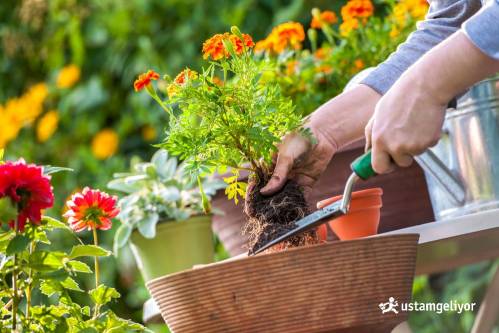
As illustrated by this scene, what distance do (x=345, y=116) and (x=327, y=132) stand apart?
0.04m

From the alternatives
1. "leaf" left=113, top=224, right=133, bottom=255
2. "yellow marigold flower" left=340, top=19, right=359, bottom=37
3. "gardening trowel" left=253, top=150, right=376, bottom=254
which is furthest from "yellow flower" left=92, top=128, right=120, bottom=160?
"gardening trowel" left=253, top=150, right=376, bottom=254

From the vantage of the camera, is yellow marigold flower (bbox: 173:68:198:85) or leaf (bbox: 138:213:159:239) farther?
leaf (bbox: 138:213:159:239)

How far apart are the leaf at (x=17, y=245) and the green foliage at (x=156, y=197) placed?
754mm

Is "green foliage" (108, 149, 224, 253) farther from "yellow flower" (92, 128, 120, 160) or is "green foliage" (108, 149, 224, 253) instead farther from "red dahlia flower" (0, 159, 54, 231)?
"yellow flower" (92, 128, 120, 160)

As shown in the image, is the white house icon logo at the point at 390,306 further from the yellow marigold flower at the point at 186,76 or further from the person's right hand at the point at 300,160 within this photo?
the yellow marigold flower at the point at 186,76

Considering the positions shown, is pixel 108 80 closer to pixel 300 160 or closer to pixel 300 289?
pixel 300 160

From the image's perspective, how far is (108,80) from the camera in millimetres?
3709

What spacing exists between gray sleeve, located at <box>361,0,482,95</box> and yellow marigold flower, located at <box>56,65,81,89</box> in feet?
7.81

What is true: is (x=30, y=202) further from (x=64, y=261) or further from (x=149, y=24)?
(x=149, y=24)

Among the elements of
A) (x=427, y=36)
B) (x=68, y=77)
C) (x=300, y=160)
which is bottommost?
(x=300, y=160)

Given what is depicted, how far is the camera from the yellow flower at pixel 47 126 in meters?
3.62

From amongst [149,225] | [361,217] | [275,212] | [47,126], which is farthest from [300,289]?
[47,126]

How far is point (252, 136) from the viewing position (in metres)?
1.28

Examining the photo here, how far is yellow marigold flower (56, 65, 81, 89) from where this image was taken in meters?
3.68
